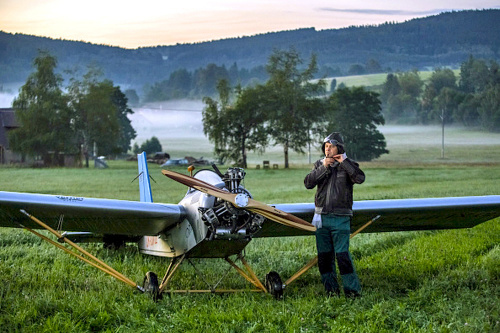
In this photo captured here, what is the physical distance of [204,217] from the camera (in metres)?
7.81

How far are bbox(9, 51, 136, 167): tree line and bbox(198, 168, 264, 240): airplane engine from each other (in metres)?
42.0

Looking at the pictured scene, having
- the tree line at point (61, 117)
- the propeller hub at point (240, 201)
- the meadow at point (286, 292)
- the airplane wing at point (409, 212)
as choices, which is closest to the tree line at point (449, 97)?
the tree line at point (61, 117)

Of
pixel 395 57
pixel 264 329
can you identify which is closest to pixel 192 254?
pixel 264 329

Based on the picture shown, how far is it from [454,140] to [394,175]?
1506 cm

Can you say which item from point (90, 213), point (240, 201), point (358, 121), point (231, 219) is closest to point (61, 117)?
point (358, 121)

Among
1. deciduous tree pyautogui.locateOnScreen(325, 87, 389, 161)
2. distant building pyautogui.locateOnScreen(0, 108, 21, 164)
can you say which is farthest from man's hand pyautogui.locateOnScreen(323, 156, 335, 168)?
deciduous tree pyautogui.locateOnScreen(325, 87, 389, 161)

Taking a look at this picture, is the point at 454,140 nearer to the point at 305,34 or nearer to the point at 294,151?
the point at 294,151

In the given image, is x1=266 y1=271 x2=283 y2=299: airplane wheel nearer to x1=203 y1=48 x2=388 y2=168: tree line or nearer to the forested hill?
x1=203 y1=48 x2=388 y2=168: tree line

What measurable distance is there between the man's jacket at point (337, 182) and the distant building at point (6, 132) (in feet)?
Result: 132

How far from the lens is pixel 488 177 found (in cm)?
4131

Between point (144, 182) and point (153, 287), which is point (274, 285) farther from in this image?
point (144, 182)

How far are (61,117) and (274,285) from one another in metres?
49.5

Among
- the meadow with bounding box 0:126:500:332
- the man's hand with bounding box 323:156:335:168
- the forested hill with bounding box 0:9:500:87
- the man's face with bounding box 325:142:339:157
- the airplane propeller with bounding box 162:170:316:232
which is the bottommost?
the meadow with bounding box 0:126:500:332

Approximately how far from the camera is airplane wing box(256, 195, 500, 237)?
29.4 ft
